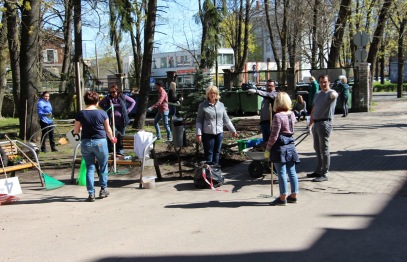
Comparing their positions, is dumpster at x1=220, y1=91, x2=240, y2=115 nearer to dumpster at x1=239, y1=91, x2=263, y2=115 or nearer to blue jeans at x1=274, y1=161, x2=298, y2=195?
dumpster at x1=239, y1=91, x2=263, y2=115

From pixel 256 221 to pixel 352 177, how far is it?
308cm

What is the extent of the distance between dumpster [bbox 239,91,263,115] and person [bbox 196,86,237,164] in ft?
47.8

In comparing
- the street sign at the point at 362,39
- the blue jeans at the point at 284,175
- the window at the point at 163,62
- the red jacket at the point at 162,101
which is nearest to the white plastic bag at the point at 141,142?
the blue jeans at the point at 284,175

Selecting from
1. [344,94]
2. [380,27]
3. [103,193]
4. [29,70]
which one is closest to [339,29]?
[380,27]

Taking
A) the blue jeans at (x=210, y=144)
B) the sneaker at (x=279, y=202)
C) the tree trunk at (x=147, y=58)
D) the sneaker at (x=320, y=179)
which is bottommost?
the sneaker at (x=279, y=202)

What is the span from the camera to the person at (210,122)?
7832 millimetres

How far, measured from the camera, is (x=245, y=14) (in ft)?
111

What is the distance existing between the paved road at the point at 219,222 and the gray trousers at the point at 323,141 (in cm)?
33

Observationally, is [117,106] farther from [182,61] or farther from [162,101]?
[182,61]

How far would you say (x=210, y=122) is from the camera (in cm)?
784

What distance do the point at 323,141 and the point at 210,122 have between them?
196 cm

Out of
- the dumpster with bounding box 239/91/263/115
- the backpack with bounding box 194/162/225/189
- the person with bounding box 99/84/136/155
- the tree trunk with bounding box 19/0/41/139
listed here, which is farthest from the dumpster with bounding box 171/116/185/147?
the dumpster with bounding box 239/91/263/115

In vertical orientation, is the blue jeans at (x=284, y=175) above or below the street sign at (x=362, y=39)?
below

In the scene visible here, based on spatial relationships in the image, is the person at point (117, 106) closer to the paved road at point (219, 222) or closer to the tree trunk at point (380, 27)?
the paved road at point (219, 222)
